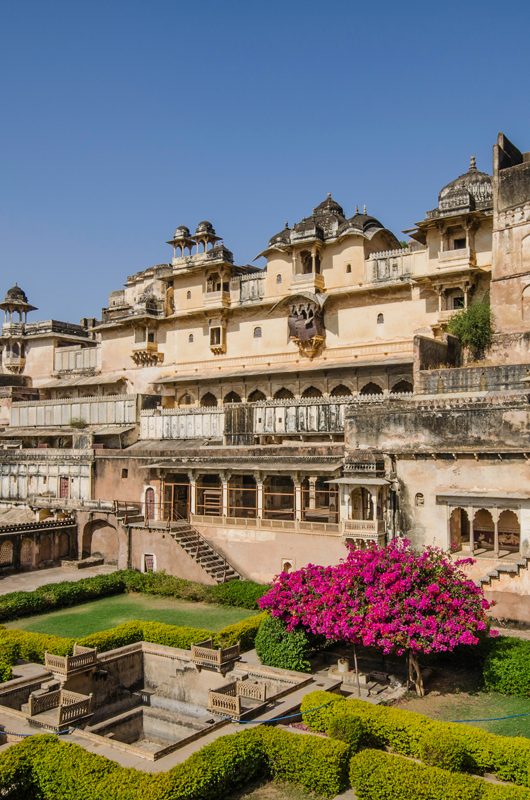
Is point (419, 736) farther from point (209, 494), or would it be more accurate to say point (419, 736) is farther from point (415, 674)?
point (209, 494)

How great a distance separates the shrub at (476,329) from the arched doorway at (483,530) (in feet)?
25.1

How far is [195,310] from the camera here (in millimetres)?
41906

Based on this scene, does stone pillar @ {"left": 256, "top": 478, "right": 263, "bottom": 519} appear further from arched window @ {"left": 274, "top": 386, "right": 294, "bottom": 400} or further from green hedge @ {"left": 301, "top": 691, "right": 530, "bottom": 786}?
green hedge @ {"left": 301, "top": 691, "right": 530, "bottom": 786}

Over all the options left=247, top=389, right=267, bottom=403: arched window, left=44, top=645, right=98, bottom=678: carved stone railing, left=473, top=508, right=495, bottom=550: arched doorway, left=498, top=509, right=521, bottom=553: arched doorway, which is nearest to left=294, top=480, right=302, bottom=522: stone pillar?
left=473, top=508, right=495, bottom=550: arched doorway

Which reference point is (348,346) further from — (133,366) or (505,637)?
(505,637)

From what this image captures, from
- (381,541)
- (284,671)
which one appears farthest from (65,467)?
(284,671)

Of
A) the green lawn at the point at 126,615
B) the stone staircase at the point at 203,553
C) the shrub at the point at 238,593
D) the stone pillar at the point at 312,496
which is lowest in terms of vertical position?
the green lawn at the point at 126,615

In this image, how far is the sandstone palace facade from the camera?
22.4 meters

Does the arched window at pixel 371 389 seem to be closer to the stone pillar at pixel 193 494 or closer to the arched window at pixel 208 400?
the arched window at pixel 208 400

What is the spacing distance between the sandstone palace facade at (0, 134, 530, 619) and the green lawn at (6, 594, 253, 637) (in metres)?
2.38

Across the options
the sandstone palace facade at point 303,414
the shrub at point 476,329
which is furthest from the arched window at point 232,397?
the shrub at point 476,329

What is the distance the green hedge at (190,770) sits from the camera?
11.2m

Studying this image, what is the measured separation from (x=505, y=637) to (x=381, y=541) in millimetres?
5773

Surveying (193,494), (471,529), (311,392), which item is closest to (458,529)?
(471,529)
